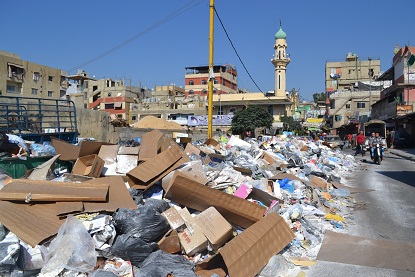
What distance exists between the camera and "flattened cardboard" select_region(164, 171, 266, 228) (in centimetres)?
498

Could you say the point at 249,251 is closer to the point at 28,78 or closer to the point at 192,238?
the point at 192,238

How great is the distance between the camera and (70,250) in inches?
147

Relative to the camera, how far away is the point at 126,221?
4.16 m

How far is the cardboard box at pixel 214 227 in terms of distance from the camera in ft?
14.8

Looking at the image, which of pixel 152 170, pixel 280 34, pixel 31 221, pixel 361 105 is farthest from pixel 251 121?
pixel 31 221

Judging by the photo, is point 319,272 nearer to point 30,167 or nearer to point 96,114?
point 30,167

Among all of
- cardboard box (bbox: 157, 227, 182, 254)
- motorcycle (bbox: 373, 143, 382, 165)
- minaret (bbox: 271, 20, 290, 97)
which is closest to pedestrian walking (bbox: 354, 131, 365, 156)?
motorcycle (bbox: 373, 143, 382, 165)

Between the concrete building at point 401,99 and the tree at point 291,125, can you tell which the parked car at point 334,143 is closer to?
the concrete building at point 401,99

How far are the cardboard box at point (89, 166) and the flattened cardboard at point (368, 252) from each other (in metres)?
3.54

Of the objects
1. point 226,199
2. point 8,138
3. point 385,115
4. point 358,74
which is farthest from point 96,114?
point 358,74

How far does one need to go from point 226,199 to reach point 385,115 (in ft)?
113

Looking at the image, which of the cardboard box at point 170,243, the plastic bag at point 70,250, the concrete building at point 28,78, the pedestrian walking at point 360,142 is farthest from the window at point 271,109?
the plastic bag at point 70,250

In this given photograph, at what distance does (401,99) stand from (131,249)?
33273 millimetres

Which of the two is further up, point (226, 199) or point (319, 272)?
point (226, 199)
